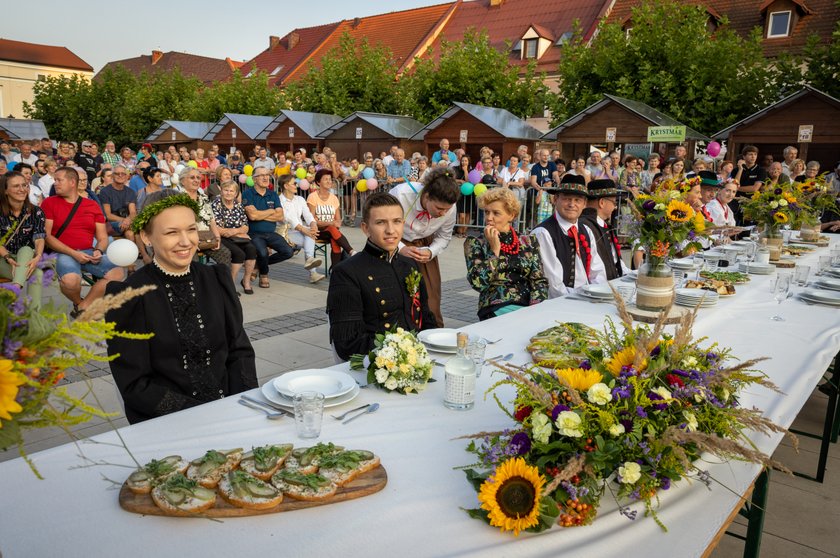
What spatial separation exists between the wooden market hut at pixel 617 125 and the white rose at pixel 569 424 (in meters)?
16.4

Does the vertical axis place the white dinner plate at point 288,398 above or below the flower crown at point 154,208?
below

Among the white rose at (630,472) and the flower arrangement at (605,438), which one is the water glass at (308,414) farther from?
the white rose at (630,472)

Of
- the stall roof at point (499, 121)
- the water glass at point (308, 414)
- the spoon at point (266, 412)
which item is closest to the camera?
the water glass at point (308, 414)

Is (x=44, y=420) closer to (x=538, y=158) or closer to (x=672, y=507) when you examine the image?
(x=672, y=507)

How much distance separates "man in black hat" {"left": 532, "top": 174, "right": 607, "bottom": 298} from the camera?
507 centimetres

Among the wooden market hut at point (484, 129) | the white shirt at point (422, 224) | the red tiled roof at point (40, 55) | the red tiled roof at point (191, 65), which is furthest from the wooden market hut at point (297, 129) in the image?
the red tiled roof at point (40, 55)

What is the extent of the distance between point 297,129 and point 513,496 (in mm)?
24301

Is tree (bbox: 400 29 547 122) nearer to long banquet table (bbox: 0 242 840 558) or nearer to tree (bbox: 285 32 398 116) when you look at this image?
tree (bbox: 285 32 398 116)

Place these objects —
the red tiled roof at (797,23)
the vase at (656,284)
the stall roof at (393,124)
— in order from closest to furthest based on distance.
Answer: the vase at (656,284) < the stall roof at (393,124) < the red tiled roof at (797,23)

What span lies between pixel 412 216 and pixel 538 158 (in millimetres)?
9027

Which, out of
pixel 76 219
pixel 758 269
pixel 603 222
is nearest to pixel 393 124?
pixel 76 219

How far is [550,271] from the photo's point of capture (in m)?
5.12

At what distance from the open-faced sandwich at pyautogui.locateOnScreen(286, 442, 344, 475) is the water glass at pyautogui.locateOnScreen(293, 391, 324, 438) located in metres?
0.13

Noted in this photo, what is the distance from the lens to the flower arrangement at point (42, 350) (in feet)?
3.39
